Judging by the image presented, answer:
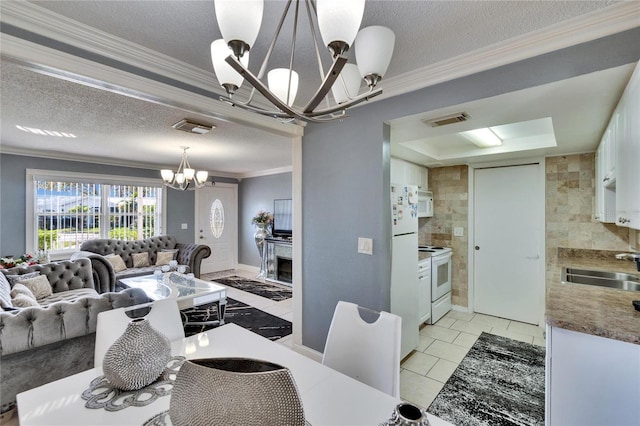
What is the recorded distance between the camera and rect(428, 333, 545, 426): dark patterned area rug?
1.95 meters

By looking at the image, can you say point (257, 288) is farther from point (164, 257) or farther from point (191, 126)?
point (191, 126)

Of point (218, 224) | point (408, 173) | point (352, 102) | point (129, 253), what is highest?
point (408, 173)

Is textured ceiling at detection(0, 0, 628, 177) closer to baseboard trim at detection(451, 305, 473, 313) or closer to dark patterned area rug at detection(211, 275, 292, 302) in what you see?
baseboard trim at detection(451, 305, 473, 313)

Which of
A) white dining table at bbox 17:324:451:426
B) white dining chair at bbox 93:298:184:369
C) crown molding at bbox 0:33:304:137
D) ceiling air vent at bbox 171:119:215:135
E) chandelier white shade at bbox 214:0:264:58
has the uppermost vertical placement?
ceiling air vent at bbox 171:119:215:135

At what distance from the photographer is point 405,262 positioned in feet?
8.79

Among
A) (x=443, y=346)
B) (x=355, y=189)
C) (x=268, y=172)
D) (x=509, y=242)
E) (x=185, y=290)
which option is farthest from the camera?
(x=268, y=172)

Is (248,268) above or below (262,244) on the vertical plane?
below

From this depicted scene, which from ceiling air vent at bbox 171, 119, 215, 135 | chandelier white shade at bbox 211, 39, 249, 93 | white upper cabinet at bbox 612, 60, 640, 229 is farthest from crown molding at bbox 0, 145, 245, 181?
white upper cabinet at bbox 612, 60, 640, 229

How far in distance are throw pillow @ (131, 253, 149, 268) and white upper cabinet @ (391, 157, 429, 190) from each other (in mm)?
4568

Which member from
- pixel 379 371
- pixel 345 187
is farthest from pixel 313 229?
pixel 379 371

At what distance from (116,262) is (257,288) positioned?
2.42 metres

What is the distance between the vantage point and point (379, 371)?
1340 mm

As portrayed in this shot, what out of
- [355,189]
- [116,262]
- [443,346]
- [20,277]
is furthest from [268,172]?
[443,346]

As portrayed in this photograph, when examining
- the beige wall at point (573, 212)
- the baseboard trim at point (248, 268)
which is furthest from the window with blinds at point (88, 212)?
the beige wall at point (573, 212)
